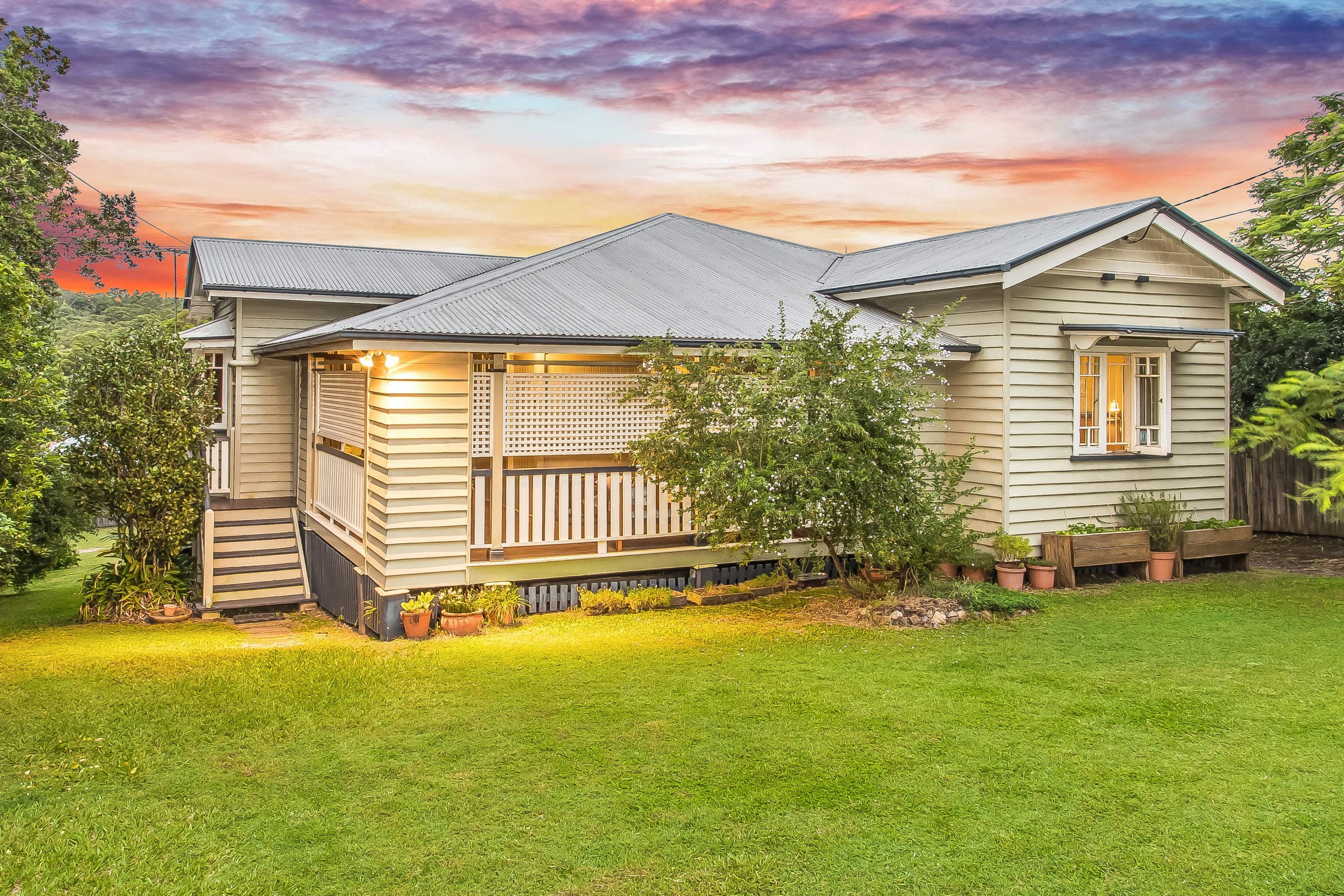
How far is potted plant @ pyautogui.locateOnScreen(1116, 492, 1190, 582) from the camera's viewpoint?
12.3 meters

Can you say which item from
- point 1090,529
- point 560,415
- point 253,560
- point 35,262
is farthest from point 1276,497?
point 35,262

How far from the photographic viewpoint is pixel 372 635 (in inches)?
401

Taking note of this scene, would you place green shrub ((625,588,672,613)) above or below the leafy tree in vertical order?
below

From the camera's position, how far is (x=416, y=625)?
949 cm

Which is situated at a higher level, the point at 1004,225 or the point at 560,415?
the point at 1004,225

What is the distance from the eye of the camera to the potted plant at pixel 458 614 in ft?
31.4

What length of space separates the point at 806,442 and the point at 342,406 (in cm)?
616

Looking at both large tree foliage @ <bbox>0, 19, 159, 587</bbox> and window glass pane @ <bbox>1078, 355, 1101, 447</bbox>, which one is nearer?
large tree foliage @ <bbox>0, 19, 159, 587</bbox>

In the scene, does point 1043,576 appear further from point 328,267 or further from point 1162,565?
point 328,267

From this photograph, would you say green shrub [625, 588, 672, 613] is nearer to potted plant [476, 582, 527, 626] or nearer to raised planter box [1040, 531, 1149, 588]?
potted plant [476, 582, 527, 626]

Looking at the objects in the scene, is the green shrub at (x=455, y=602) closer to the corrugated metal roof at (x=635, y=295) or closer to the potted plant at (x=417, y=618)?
the potted plant at (x=417, y=618)

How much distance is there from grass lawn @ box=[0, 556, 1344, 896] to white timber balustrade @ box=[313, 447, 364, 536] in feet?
Result: 7.59

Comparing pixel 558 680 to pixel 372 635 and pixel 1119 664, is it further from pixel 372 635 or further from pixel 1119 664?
pixel 1119 664

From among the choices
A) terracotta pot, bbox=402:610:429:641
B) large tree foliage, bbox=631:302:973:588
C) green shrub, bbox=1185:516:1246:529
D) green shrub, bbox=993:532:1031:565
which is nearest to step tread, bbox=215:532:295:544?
terracotta pot, bbox=402:610:429:641
